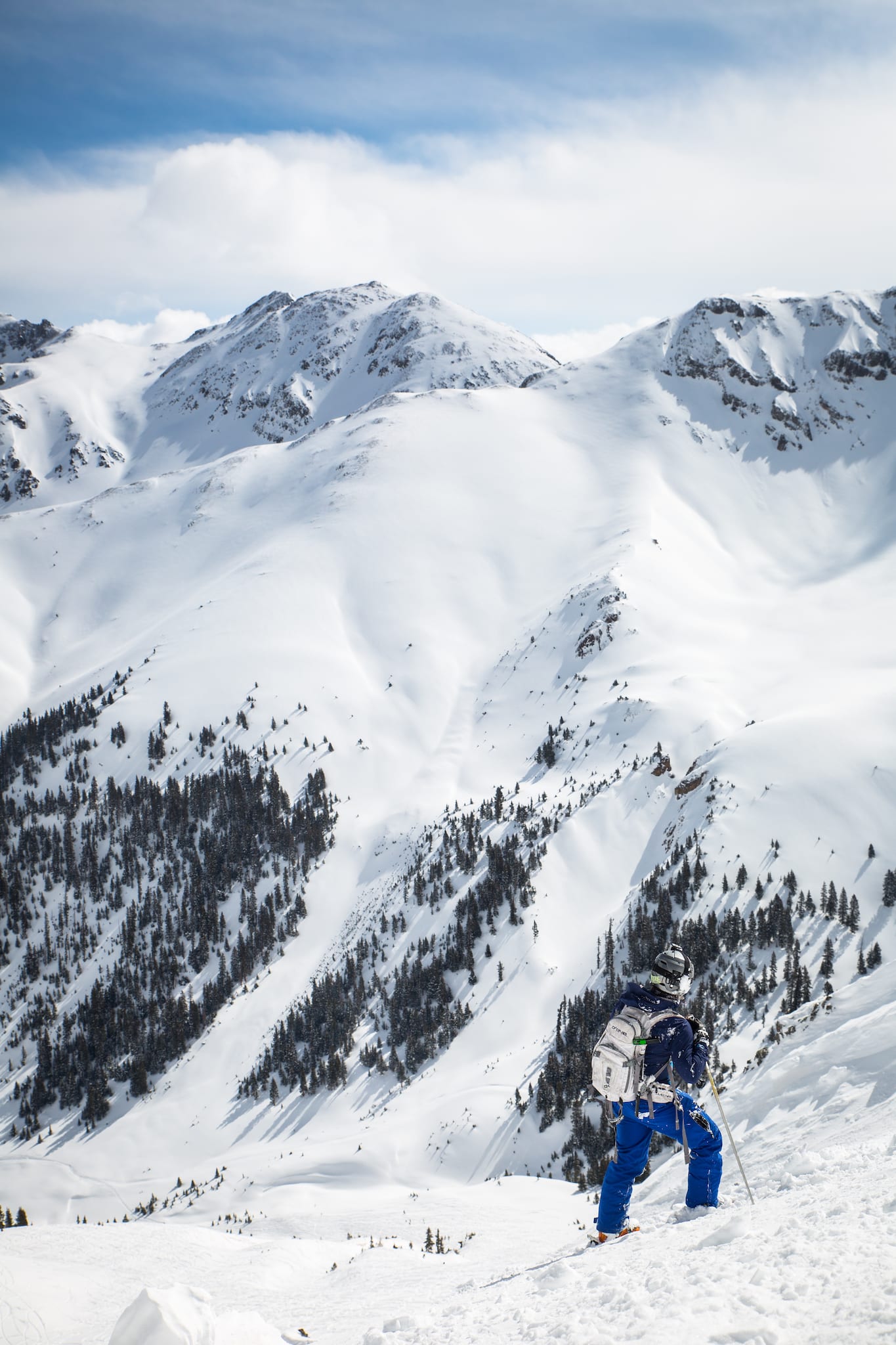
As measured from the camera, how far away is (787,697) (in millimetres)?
→ 109750

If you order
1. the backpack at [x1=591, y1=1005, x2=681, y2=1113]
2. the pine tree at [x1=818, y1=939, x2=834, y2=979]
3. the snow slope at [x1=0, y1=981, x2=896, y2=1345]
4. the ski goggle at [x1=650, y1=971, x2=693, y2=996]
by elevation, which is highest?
the ski goggle at [x1=650, y1=971, x2=693, y2=996]

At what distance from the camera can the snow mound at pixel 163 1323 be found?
9.00 m

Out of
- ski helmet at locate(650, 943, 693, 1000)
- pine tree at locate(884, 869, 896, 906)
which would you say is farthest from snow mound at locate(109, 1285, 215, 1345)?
pine tree at locate(884, 869, 896, 906)

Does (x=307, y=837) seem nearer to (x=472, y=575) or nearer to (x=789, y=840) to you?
(x=789, y=840)

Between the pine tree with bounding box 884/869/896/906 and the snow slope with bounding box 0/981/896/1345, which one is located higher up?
the snow slope with bounding box 0/981/896/1345

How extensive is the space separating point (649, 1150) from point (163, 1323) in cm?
693

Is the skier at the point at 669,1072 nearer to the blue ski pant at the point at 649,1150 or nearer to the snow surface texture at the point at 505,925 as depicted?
the blue ski pant at the point at 649,1150

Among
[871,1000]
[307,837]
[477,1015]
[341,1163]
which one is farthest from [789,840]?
[307,837]

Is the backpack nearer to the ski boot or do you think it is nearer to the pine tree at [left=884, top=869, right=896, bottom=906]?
the ski boot

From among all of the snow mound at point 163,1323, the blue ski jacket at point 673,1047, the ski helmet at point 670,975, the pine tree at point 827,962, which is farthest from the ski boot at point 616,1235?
the pine tree at point 827,962

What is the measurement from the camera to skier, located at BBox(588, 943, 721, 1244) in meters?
11.2

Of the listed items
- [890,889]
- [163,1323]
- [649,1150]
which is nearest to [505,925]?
[890,889]

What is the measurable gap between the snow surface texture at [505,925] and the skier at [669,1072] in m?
1.11

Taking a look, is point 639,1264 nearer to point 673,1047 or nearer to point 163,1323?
point 673,1047
